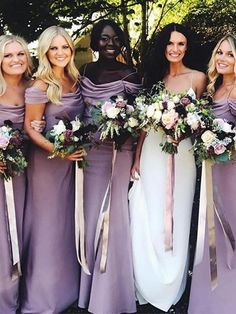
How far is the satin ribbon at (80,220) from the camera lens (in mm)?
4496

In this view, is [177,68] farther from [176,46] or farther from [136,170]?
[136,170]

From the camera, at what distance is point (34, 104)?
428 cm

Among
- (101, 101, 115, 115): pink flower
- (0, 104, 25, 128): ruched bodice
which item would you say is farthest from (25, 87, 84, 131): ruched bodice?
(101, 101, 115, 115): pink flower

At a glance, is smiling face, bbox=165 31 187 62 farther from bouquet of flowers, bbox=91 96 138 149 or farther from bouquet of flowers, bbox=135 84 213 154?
bouquet of flowers, bbox=91 96 138 149

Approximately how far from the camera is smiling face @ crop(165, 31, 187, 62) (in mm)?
4566

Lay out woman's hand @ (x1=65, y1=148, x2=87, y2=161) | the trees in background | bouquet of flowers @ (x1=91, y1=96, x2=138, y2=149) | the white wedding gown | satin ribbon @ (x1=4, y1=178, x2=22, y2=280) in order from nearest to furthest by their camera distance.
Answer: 1. bouquet of flowers @ (x1=91, y1=96, x2=138, y2=149)
2. woman's hand @ (x1=65, y1=148, x2=87, y2=161)
3. satin ribbon @ (x1=4, y1=178, x2=22, y2=280)
4. the white wedding gown
5. the trees in background

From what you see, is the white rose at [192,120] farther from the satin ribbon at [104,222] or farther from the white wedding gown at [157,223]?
the satin ribbon at [104,222]

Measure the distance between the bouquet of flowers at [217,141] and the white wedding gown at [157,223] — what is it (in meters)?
0.50

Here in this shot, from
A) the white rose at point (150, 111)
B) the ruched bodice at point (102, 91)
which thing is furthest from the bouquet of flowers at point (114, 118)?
the ruched bodice at point (102, 91)

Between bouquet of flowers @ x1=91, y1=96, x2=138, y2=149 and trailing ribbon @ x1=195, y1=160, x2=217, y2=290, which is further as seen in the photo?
trailing ribbon @ x1=195, y1=160, x2=217, y2=290

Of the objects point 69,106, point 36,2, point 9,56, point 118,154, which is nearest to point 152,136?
point 118,154

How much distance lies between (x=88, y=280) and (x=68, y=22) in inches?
127

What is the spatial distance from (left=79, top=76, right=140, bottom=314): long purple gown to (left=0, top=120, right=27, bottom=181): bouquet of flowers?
632mm

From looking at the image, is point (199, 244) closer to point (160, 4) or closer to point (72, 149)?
point (72, 149)
